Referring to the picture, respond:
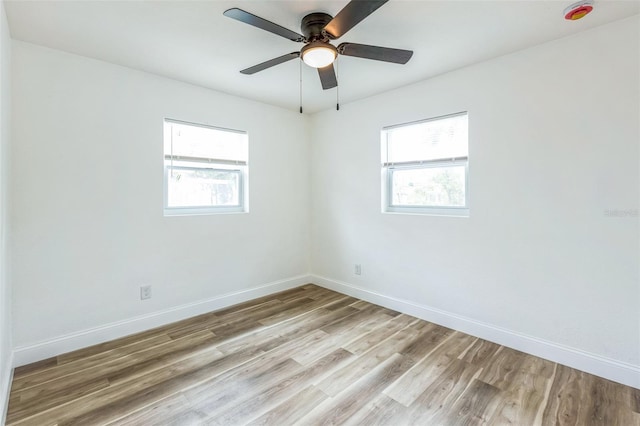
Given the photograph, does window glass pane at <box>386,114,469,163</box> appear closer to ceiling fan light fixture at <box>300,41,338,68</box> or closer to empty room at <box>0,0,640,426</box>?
empty room at <box>0,0,640,426</box>

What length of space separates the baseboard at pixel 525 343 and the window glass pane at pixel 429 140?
1.55m

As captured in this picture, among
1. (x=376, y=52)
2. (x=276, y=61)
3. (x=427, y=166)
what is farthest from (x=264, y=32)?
(x=427, y=166)

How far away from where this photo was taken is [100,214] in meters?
2.54

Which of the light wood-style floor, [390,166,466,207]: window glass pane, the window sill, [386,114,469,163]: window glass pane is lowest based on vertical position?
the light wood-style floor

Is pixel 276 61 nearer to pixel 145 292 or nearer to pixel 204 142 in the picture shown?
pixel 204 142

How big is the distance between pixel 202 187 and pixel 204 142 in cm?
49

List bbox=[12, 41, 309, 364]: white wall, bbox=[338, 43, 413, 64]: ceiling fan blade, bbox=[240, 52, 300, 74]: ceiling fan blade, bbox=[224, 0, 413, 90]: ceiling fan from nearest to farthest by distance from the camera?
bbox=[224, 0, 413, 90]: ceiling fan
bbox=[338, 43, 413, 64]: ceiling fan blade
bbox=[240, 52, 300, 74]: ceiling fan blade
bbox=[12, 41, 309, 364]: white wall

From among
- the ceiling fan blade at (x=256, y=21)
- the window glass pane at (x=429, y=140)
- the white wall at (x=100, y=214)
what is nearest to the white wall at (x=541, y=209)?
the window glass pane at (x=429, y=140)

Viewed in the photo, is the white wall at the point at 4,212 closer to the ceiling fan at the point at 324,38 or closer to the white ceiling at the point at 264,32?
the white ceiling at the point at 264,32

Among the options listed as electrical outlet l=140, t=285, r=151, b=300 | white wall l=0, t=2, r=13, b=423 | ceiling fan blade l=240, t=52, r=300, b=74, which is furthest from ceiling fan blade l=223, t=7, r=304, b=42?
electrical outlet l=140, t=285, r=151, b=300

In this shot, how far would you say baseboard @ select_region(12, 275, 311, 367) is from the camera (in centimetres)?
226

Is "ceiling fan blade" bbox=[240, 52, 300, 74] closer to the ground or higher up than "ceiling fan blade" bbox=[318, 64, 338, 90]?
higher up

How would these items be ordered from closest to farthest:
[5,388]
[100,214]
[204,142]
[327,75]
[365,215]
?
1. [5,388]
2. [327,75]
3. [100,214]
4. [204,142]
5. [365,215]

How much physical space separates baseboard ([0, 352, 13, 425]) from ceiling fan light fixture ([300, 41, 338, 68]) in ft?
8.88
